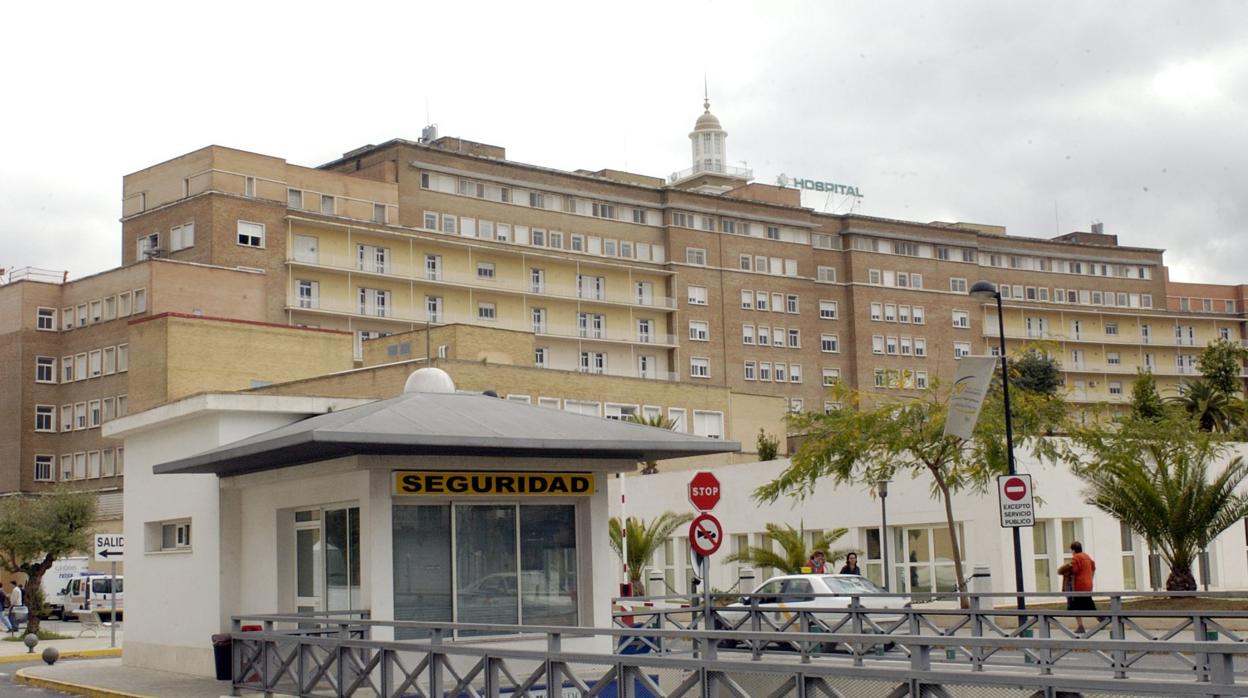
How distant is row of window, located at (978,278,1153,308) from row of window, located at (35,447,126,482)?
212 ft

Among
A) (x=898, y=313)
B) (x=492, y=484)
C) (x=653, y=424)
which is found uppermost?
(x=898, y=313)

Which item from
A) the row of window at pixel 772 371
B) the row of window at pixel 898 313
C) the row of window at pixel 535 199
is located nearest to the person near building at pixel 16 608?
the row of window at pixel 535 199

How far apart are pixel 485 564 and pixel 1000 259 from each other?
345 feet

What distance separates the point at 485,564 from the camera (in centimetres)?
2045

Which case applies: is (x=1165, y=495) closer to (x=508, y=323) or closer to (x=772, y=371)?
(x=508, y=323)

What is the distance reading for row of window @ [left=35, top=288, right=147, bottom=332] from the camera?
3159 inches

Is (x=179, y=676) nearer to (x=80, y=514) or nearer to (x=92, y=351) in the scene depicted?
(x=80, y=514)

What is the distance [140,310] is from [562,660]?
231 feet

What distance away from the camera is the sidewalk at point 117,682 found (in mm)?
21438

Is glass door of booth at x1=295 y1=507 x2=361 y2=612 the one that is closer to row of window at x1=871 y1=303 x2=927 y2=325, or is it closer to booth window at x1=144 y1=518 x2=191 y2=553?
booth window at x1=144 y1=518 x2=191 y2=553

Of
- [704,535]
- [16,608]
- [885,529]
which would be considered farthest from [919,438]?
[16,608]

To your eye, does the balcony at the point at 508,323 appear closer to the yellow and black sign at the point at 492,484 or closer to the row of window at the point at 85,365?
the row of window at the point at 85,365

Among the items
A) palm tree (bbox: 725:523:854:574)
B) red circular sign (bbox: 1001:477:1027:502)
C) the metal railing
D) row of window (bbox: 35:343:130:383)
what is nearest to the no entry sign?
red circular sign (bbox: 1001:477:1027:502)

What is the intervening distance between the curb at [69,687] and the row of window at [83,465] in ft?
187
